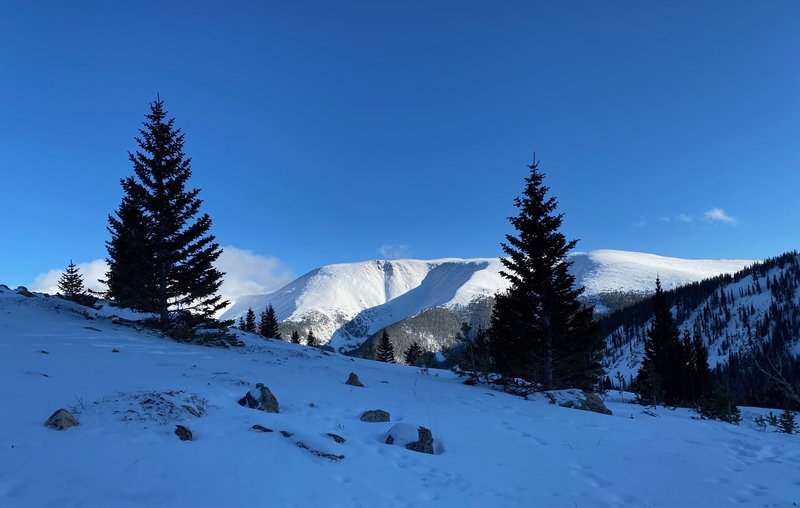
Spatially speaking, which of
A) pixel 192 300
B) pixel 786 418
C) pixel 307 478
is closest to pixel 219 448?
pixel 307 478

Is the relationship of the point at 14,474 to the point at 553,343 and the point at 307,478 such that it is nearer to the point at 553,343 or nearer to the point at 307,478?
the point at 307,478

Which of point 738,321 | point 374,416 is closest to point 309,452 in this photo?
point 374,416

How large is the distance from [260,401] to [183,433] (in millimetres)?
2379

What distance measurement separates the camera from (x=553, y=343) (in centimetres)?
1988

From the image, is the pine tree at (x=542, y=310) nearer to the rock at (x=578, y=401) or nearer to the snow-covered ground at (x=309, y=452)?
the rock at (x=578, y=401)

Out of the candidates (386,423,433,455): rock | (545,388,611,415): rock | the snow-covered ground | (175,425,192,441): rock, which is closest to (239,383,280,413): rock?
the snow-covered ground

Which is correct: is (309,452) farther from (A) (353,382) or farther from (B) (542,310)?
(B) (542,310)

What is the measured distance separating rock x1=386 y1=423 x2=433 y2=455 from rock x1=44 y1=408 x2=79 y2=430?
203 inches

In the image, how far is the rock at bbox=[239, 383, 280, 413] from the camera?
845 centimetres

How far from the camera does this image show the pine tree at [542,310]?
1992cm

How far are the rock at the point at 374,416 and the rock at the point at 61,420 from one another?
17.2ft

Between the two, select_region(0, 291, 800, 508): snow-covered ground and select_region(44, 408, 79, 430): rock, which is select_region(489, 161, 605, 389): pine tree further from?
select_region(44, 408, 79, 430): rock

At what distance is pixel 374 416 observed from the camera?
9047mm

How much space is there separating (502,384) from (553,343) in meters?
3.37
